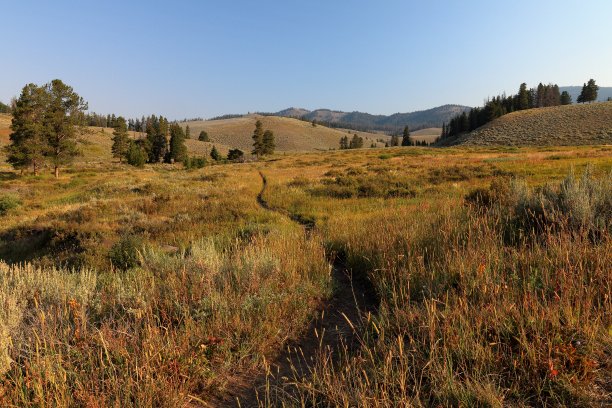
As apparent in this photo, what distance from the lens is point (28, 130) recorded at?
134 feet

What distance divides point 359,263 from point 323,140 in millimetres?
181441

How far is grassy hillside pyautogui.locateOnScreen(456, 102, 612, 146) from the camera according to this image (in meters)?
69.2

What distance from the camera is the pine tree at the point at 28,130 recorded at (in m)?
41.2

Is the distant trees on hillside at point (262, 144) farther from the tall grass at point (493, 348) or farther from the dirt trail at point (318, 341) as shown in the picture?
the tall grass at point (493, 348)

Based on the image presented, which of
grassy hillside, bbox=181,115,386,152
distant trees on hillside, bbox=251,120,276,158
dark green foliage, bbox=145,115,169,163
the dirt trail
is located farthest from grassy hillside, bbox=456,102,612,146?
grassy hillside, bbox=181,115,386,152

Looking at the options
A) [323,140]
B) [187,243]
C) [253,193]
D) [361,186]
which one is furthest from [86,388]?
[323,140]

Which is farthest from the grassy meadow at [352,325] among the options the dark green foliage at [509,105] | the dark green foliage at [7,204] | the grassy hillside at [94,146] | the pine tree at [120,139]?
the dark green foliage at [509,105]

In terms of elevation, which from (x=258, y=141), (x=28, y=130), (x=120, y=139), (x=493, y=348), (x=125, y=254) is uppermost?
(x=258, y=141)

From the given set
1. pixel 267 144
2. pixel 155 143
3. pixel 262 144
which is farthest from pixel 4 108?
pixel 267 144

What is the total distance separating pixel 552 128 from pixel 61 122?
96089 millimetres

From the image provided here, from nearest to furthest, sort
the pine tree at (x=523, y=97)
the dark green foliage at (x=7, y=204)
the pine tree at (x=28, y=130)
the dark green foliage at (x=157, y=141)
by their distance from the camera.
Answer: the dark green foliage at (x=7, y=204)
the pine tree at (x=28, y=130)
the dark green foliage at (x=157, y=141)
the pine tree at (x=523, y=97)

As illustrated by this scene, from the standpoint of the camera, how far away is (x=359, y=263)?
6113 millimetres

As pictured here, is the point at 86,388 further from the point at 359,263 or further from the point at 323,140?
the point at 323,140

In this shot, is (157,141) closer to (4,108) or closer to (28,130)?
(28,130)
